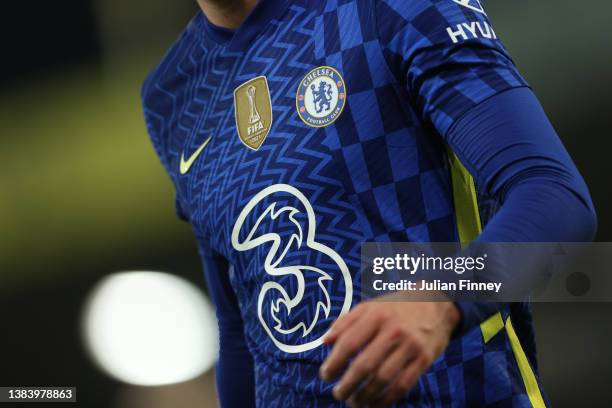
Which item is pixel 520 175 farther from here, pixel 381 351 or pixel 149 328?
pixel 149 328

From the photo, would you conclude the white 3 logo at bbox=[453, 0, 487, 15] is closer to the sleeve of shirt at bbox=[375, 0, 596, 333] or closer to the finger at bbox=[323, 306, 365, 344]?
the sleeve of shirt at bbox=[375, 0, 596, 333]

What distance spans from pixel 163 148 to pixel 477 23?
76cm

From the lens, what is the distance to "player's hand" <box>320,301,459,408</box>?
0.84m

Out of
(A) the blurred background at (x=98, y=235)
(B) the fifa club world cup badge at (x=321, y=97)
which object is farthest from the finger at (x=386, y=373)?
(A) the blurred background at (x=98, y=235)

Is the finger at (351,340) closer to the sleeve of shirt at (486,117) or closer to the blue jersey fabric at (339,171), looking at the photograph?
the sleeve of shirt at (486,117)

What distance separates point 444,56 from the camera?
1.14 m

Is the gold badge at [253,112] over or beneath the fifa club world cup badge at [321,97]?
beneath

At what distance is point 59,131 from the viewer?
3.82m

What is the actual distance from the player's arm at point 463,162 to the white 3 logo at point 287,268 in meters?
0.24

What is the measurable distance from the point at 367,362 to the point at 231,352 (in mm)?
951

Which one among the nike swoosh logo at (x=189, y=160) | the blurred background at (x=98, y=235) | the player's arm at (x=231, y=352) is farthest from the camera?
the blurred background at (x=98, y=235)

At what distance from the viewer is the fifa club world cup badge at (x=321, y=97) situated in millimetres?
1316

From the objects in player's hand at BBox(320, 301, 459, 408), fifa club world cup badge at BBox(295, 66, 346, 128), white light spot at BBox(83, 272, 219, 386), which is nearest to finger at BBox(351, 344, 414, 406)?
player's hand at BBox(320, 301, 459, 408)

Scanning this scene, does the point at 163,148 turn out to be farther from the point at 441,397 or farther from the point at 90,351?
the point at 90,351
